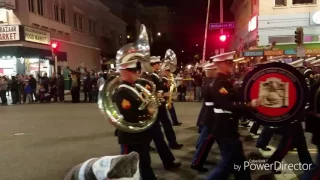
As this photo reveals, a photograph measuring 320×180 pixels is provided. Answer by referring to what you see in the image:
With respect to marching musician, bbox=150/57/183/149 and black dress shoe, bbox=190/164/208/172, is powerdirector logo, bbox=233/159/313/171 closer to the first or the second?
black dress shoe, bbox=190/164/208/172

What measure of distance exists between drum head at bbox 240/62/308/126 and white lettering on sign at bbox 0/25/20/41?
1898 cm

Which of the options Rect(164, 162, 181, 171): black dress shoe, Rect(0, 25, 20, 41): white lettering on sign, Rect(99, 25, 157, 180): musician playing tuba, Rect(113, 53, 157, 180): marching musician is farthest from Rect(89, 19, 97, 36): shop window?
Rect(113, 53, 157, 180): marching musician

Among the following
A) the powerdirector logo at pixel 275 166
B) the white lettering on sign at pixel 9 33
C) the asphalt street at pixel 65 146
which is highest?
the white lettering on sign at pixel 9 33

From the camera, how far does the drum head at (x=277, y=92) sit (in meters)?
4.14

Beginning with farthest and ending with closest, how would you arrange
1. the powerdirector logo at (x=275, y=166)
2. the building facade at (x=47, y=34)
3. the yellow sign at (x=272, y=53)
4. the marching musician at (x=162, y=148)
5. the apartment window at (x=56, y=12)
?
the apartment window at (x=56, y=12)
the building facade at (x=47, y=34)
the yellow sign at (x=272, y=53)
the marching musician at (x=162, y=148)
the powerdirector logo at (x=275, y=166)

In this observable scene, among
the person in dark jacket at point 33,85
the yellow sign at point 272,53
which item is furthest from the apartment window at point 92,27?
the yellow sign at point 272,53

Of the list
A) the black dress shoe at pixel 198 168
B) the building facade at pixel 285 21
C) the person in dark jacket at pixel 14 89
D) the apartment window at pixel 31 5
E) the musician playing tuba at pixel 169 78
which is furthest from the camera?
the building facade at pixel 285 21

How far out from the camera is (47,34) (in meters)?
24.0

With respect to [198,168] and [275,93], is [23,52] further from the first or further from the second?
[275,93]

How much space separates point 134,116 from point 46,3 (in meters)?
22.0

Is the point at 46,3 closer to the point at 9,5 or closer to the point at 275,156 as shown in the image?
the point at 9,5

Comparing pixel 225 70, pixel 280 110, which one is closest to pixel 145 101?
pixel 225 70

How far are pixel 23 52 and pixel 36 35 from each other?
6.00 feet

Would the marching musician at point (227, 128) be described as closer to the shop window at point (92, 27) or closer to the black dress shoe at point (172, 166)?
the black dress shoe at point (172, 166)
